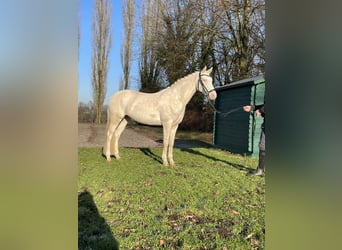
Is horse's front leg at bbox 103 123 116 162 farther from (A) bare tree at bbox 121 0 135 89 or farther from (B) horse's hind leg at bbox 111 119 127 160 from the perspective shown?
(A) bare tree at bbox 121 0 135 89

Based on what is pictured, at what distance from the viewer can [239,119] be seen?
5781 millimetres

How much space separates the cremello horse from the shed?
1.22 meters

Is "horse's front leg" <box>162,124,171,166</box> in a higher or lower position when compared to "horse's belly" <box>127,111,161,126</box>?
lower

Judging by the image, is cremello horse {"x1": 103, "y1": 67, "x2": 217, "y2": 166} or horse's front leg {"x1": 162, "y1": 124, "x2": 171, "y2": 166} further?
horse's front leg {"x1": 162, "y1": 124, "x2": 171, "y2": 166}

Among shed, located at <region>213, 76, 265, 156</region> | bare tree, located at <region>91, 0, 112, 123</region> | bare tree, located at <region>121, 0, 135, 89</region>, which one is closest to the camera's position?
bare tree, located at <region>91, 0, 112, 123</region>

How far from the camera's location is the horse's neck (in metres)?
3.91

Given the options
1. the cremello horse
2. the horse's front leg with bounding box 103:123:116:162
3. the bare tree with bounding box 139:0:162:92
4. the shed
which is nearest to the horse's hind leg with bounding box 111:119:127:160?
the cremello horse

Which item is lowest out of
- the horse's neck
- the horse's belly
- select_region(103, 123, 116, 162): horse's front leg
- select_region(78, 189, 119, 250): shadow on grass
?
select_region(78, 189, 119, 250): shadow on grass

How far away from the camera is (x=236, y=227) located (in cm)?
210

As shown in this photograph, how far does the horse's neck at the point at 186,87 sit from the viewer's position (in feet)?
12.8

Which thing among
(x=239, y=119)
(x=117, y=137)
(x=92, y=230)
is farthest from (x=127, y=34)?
(x=239, y=119)

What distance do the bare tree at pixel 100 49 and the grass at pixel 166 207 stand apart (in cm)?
89
